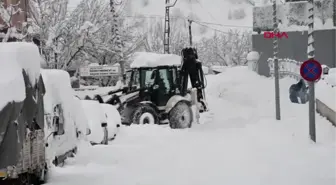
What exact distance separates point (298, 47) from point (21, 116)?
2898 cm

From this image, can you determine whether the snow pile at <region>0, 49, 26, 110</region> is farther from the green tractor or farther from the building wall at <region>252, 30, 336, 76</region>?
the building wall at <region>252, 30, 336, 76</region>

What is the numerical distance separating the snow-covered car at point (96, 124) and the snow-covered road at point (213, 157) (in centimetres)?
44

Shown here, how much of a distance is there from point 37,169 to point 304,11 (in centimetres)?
2772

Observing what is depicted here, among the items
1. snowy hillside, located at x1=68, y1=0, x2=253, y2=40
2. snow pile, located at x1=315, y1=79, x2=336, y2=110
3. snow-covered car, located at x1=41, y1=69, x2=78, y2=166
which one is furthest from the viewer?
snowy hillside, located at x1=68, y1=0, x2=253, y2=40

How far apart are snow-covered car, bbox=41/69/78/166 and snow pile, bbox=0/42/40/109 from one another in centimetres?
158

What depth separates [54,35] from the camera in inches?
1167

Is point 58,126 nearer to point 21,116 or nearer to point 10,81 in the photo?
point 21,116

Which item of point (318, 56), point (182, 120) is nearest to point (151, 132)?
point (182, 120)

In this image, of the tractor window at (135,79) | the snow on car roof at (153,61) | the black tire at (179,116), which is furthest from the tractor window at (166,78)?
the tractor window at (135,79)

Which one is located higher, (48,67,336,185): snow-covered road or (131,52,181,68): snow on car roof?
(131,52,181,68): snow on car roof

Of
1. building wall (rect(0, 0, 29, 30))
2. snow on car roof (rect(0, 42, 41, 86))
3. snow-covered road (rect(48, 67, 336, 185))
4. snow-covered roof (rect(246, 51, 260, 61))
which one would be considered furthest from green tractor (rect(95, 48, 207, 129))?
snow-covered roof (rect(246, 51, 260, 61))

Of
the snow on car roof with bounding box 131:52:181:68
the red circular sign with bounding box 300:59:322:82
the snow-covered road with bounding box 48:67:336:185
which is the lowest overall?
the snow-covered road with bounding box 48:67:336:185

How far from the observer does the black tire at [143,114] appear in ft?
67.2

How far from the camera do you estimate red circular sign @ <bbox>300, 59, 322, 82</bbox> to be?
559 inches
